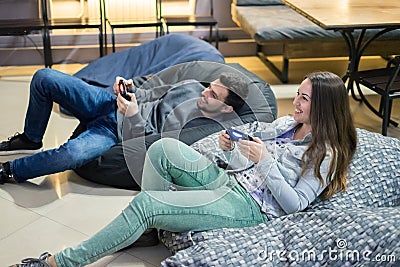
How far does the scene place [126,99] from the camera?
2928 millimetres

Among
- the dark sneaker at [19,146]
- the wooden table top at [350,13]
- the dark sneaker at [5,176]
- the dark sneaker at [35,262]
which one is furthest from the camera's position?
the wooden table top at [350,13]

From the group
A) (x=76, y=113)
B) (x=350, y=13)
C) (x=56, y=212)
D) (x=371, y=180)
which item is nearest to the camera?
(x=371, y=180)

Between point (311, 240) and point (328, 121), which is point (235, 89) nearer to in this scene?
point (328, 121)

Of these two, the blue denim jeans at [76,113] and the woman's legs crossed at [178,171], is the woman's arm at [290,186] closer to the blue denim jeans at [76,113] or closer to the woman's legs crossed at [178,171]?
the woman's legs crossed at [178,171]

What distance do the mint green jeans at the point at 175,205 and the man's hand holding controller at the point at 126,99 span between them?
0.49 metres

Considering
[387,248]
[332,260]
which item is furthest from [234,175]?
[387,248]

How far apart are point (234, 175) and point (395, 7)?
7.51 ft

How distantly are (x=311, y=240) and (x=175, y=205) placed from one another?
53 cm

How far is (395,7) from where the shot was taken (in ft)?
13.1

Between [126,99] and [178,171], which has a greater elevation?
[126,99]

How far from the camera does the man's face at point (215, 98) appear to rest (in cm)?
277

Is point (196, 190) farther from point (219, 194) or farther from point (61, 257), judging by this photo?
point (61, 257)

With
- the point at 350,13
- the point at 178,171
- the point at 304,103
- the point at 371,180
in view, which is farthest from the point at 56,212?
the point at 350,13

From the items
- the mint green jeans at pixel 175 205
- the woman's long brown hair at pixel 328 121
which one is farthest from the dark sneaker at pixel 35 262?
the woman's long brown hair at pixel 328 121
